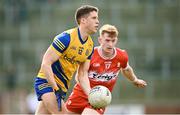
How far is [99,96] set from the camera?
9102 mm

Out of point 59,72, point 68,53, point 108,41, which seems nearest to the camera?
point 68,53

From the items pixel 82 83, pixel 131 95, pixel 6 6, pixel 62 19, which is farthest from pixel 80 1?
pixel 82 83

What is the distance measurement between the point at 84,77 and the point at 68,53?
57cm

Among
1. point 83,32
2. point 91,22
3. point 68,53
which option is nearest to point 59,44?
point 68,53

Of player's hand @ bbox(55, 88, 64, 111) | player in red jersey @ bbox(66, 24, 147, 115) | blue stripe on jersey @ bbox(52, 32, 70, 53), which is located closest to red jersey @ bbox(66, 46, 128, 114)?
player in red jersey @ bbox(66, 24, 147, 115)

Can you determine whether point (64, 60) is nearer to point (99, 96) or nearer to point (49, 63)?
point (49, 63)

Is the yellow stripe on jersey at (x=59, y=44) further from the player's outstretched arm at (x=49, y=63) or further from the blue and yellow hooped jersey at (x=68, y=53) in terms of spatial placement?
the player's outstretched arm at (x=49, y=63)

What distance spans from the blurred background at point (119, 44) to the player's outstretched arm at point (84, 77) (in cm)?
744

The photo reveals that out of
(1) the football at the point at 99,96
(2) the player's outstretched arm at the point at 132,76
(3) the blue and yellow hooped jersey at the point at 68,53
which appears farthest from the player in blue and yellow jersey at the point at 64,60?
(2) the player's outstretched arm at the point at 132,76

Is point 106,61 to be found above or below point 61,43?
below

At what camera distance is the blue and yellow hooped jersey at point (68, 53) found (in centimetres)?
908

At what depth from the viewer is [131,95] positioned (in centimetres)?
1867

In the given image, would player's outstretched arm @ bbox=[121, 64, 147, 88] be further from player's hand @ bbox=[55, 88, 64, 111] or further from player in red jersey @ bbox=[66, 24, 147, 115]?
player's hand @ bbox=[55, 88, 64, 111]

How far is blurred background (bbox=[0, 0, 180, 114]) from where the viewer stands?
60.2ft
